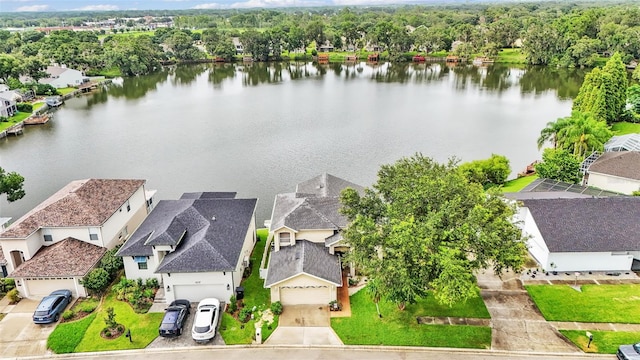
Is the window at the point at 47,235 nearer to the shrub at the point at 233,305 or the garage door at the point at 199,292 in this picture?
the garage door at the point at 199,292

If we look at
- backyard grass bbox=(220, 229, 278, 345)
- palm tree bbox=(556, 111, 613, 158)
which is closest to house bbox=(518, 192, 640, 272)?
palm tree bbox=(556, 111, 613, 158)

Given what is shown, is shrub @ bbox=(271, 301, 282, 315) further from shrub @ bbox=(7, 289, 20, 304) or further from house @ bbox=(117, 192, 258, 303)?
shrub @ bbox=(7, 289, 20, 304)

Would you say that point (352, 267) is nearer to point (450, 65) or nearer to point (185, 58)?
point (450, 65)

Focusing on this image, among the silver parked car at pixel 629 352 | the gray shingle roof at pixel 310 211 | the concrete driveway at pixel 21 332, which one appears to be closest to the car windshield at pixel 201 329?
the concrete driveway at pixel 21 332

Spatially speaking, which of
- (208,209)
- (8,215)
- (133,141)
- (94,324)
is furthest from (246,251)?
(133,141)

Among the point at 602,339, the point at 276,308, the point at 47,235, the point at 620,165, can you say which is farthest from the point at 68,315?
the point at 620,165

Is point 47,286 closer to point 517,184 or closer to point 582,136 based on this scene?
point 517,184
